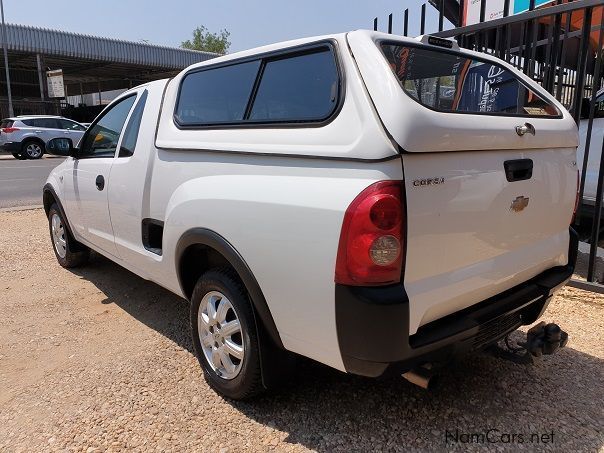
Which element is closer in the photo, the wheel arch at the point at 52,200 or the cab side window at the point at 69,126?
the wheel arch at the point at 52,200

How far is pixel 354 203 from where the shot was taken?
189cm

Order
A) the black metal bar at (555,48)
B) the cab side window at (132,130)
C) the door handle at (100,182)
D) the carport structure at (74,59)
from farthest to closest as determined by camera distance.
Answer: the carport structure at (74,59) → the black metal bar at (555,48) → the door handle at (100,182) → the cab side window at (132,130)

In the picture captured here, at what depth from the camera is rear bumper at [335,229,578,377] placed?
191 centimetres

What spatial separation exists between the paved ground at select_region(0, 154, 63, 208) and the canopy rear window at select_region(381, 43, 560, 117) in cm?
898

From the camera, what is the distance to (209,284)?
8.73 ft

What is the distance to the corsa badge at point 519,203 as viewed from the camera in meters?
2.29

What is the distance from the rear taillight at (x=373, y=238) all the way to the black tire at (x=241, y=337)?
68 cm

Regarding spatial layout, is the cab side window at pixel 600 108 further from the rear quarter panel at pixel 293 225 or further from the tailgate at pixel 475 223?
the rear quarter panel at pixel 293 225

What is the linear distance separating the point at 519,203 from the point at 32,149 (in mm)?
21031

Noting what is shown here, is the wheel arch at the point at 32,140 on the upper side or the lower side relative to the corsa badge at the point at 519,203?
lower

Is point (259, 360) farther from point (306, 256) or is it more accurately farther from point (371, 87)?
point (371, 87)

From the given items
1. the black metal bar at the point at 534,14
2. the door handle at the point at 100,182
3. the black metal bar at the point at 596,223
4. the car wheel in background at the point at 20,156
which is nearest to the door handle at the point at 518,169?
the black metal bar at the point at 596,223

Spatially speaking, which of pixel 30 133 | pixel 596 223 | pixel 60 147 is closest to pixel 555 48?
pixel 596 223

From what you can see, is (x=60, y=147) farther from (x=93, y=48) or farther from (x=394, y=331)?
(x=93, y=48)
